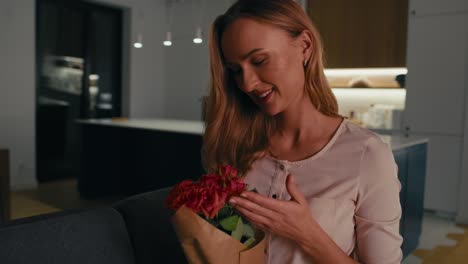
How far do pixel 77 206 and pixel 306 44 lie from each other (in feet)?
12.9

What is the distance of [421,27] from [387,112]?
0.97 metres

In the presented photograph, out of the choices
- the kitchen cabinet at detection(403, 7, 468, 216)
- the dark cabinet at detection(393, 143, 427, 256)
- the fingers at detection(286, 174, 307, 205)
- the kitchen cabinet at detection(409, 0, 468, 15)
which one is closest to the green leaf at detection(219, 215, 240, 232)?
the fingers at detection(286, 174, 307, 205)

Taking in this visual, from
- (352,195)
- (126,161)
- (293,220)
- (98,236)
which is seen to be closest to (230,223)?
(293,220)

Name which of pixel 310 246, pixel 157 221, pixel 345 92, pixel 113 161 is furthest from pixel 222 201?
pixel 345 92

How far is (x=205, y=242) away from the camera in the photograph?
0.77 meters

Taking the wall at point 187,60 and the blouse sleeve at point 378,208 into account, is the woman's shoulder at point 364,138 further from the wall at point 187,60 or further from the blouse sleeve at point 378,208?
the wall at point 187,60

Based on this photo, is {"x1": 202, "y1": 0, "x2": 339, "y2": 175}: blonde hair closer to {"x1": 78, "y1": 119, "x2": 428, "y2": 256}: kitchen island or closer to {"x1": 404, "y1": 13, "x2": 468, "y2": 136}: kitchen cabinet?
{"x1": 78, "y1": 119, "x2": 428, "y2": 256}: kitchen island

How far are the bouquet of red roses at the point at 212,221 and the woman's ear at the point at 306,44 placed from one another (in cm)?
39

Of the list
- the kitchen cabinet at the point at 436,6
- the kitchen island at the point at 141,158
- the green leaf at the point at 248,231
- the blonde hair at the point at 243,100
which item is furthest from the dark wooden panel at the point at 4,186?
the kitchen cabinet at the point at 436,6

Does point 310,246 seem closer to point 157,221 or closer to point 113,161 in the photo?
point 157,221

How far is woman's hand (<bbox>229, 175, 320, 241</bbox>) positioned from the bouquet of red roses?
24 mm

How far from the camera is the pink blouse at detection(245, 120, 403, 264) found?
3.11ft

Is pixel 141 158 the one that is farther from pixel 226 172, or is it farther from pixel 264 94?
pixel 226 172

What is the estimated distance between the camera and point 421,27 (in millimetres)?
4418
